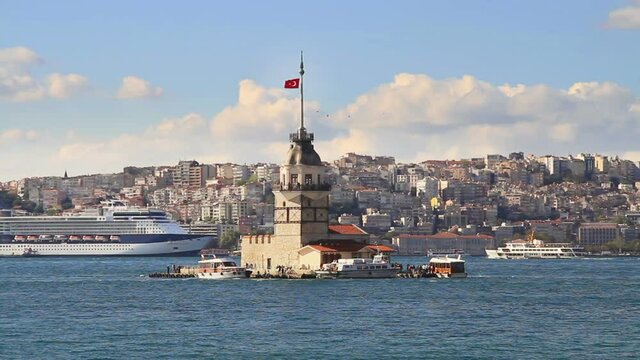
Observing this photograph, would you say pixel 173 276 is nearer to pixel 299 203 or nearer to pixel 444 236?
pixel 299 203

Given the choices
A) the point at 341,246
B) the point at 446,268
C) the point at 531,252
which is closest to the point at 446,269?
the point at 446,268

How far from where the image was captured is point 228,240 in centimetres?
17975

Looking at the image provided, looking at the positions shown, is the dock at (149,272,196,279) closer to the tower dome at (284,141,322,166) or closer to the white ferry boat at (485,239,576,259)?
the tower dome at (284,141,322,166)

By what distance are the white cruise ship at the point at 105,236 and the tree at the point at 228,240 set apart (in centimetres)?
1244

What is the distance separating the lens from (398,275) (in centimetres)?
7588

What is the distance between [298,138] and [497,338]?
34611 mm

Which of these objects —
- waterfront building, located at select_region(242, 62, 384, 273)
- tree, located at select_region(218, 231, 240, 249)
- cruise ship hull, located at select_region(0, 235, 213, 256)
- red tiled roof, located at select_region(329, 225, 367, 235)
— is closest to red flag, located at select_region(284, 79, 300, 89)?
waterfront building, located at select_region(242, 62, 384, 273)

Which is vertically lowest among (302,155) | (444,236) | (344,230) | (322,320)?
(322,320)

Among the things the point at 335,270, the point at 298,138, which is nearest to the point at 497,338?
the point at 335,270

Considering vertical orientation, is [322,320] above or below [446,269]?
below

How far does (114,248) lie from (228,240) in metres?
25.3

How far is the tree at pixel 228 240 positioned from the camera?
178375mm

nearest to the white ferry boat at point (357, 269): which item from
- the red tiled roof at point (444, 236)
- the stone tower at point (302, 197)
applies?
the stone tower at point (302, 197)

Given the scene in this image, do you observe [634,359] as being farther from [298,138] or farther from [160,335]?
[298,138]
